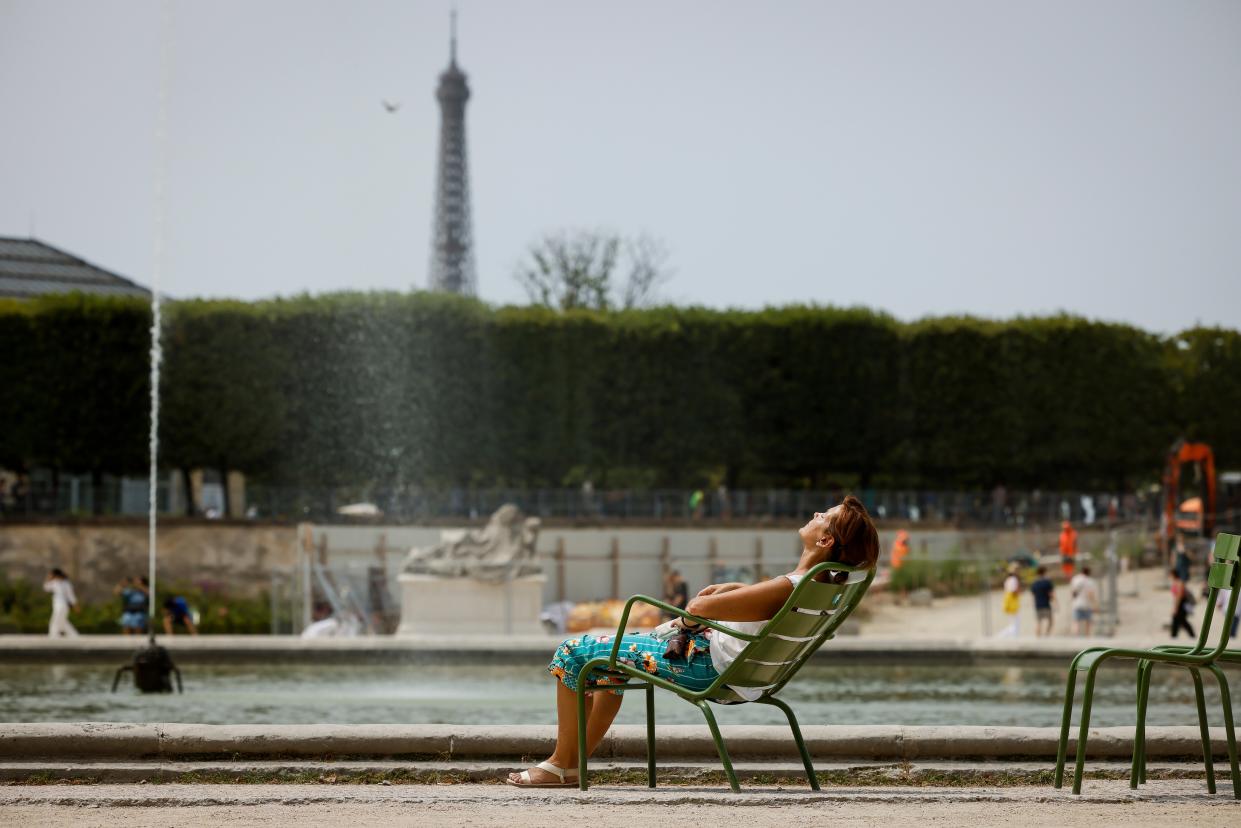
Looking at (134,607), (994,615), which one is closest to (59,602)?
(134,607)

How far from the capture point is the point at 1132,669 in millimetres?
13008

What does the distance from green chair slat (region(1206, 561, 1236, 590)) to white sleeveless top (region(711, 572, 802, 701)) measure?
4.12ft

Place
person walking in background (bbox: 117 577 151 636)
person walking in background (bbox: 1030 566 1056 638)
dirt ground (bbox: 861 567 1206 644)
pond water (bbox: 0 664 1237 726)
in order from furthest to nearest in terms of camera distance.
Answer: dirt ground (bbox: 861 567 1206 644)
person walking in background (bbox: 1030 566 1056 638)
person walking in background (bbox: 117 577 151 636)
pond water (bbox: 0 664 1237 726)

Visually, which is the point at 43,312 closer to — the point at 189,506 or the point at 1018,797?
the point at 189,506

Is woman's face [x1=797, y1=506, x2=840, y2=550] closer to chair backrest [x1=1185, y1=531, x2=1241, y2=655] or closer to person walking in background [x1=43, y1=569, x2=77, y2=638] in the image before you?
chair backrest [x1=1185, y1=531, x2=1241, y2=655]

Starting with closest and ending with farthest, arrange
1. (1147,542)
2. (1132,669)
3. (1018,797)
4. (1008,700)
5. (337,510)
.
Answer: (1018,797), (1008,700), (1132,669), (1147,542), (337,510)

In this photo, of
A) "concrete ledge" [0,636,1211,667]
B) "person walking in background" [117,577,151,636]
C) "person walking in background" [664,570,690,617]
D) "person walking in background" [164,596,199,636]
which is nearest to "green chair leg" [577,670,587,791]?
"concrete ledge" [0,636,1211,667]

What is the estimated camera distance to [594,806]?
174 inches

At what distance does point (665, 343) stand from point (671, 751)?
3051cm

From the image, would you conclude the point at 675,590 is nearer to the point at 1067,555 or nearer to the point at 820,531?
the point at 1067,555

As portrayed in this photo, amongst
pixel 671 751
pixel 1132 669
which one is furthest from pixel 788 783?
pixel 1132 669

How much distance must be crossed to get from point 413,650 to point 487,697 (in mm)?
2686

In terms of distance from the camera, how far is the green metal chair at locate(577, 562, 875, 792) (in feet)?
15.2

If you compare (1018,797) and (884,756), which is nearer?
(1018,797)
